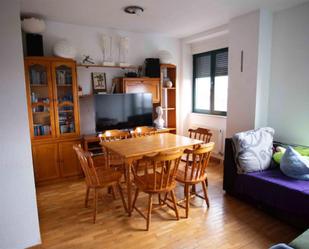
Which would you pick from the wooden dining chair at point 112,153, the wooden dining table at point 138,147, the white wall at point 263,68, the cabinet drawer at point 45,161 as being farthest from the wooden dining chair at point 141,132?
the white wall at point 263,68

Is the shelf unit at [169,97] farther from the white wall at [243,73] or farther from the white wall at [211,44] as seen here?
the white wall at [243,73]

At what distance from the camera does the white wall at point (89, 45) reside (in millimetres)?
3604

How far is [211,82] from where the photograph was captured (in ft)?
14.9

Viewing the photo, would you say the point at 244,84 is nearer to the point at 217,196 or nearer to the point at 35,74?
the point at 217,196

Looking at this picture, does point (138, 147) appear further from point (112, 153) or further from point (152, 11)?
point (152, 11)

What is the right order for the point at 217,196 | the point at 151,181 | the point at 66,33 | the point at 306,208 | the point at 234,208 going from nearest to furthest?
1. the point at 306,208
2. the point at 151,181
3. the point at 234,208
4. the point at 217,196
5. the point at 66,33

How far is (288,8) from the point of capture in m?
3.11

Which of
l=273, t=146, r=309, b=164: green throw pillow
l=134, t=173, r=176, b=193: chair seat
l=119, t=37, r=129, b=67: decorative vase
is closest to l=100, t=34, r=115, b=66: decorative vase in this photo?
l=119, t=37, r=129, b=67: decorative vase

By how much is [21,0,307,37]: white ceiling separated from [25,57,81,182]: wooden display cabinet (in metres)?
0.67

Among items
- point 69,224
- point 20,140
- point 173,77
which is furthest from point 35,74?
point 173,77

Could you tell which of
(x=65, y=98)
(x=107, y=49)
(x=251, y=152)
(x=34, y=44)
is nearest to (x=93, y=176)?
(x=65, y=98)

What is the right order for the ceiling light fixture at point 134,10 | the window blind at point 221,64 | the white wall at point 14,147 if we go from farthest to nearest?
the window blind at point 221,64 → the ceiling light fixture at point 134,10 → the white wall at point 14,147

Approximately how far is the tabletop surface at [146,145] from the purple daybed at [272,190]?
645mm

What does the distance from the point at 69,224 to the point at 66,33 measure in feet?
9.49
